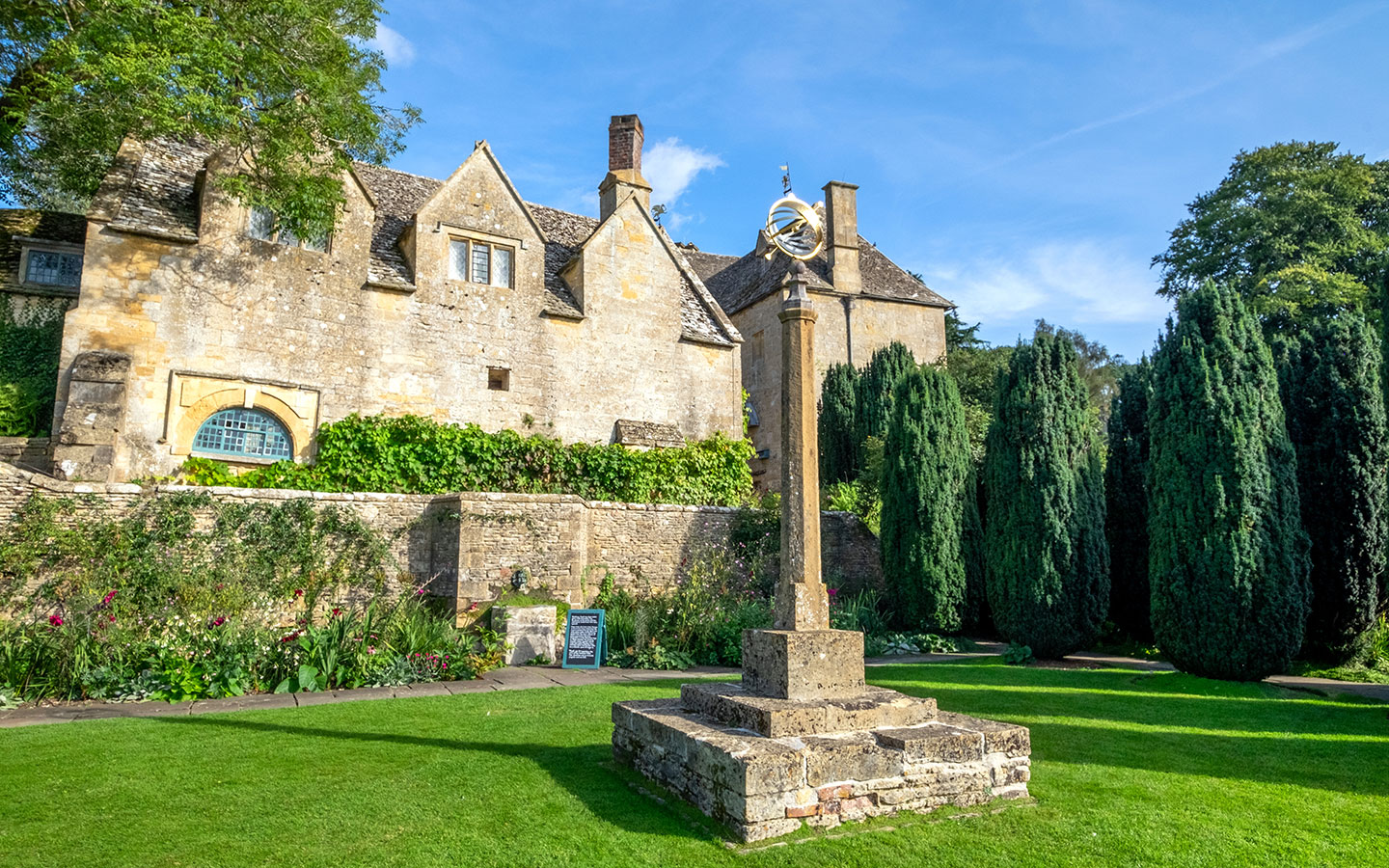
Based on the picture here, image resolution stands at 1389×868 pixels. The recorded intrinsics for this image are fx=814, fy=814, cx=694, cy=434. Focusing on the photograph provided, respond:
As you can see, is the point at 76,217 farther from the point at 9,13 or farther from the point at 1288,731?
the point at 1288,731

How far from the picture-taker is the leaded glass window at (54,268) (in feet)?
55.9

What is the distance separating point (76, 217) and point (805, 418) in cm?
1968

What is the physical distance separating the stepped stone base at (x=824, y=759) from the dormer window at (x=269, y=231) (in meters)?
14.3

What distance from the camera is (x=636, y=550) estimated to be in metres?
15.4

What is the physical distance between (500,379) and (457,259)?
2.84 m

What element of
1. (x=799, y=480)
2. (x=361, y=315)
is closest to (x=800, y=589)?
(x=799, y=480)

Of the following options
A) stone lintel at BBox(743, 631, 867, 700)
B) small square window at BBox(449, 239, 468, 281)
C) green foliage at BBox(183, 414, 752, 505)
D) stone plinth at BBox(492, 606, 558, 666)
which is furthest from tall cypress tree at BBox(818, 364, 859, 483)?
stone lintel at BBox(743, 631, 867, 700)

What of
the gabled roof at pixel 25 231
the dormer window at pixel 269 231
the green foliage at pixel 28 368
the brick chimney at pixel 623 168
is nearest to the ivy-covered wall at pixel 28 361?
the green foliage at pixel 28 368

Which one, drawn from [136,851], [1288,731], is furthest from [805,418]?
[1288,731]

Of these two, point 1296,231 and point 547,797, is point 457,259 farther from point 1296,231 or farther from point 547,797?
point 1296,231

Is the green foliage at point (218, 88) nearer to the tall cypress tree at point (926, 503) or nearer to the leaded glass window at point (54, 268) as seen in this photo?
the leaded glass window at point (54, 268)

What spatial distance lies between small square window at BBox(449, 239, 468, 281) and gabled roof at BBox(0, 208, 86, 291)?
7.53 metres

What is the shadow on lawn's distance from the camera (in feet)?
16.3

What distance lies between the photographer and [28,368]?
52.0 feet
